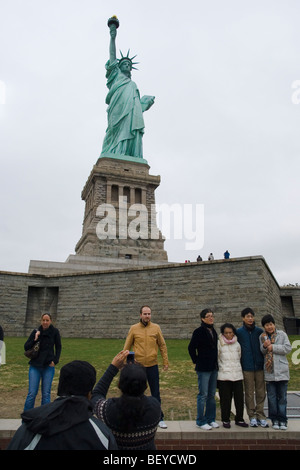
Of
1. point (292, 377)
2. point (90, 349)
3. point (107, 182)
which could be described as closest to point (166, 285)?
point (90, 349)

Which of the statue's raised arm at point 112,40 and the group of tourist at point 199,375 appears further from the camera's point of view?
the statue's raised arm at point 112,40

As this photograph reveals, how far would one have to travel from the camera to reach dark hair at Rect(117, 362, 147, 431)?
2.52 meters

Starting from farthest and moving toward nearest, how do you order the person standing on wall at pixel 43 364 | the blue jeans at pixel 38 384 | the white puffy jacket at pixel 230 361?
the person standing on wall at pixel 43 364, the blue jeans at pixel 38 384, the white puffy jacket at pixel 230 361

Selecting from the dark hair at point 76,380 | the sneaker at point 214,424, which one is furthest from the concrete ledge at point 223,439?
the dark hair at point 76,380

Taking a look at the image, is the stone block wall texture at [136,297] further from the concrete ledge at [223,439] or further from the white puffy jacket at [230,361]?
the concrete ledge at [223,439]

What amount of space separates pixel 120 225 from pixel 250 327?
27.0 metres

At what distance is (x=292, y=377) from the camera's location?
A: 8.48 metres

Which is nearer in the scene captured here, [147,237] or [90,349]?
[90,349]

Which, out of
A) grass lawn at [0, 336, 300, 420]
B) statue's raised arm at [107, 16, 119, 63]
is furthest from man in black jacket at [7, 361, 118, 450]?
statue's raised arm at [107, 16, 119, 63]

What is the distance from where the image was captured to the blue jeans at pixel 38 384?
18.2 feet

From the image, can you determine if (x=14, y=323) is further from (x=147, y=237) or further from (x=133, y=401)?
(x=133, y=401)

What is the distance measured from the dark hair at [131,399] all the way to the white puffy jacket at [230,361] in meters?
2.94

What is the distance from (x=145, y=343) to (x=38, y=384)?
6.52 ft

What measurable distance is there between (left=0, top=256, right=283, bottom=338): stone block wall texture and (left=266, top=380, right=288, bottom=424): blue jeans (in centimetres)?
1132
